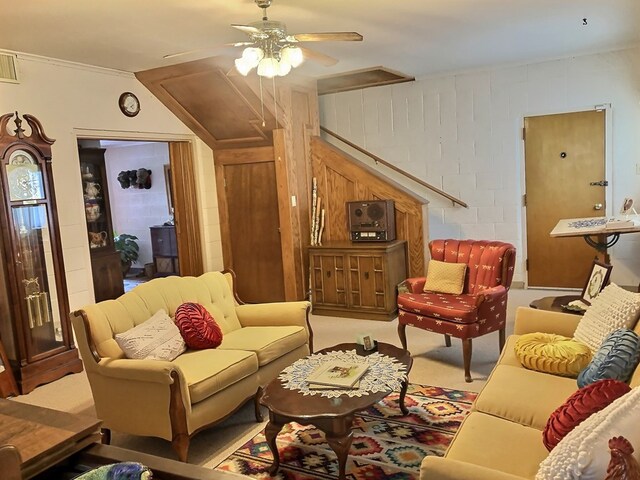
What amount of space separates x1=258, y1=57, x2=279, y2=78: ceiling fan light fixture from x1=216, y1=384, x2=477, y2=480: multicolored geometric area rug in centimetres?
215

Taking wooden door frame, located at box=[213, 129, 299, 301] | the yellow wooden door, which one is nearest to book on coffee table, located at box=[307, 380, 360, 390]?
wooden door frame, located at box=[213, 129, 299, 301]

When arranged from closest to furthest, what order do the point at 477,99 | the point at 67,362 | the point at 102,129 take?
1. the point at 67,362
2. the point at 102,129
3. the point at 477,99

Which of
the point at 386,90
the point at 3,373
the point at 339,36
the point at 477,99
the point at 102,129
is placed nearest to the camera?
the point at 339,36

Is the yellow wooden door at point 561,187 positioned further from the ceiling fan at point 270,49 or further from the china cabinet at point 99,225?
the china cabinet at point 99,225

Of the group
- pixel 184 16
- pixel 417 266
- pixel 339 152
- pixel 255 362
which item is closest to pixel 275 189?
pixel 339 152

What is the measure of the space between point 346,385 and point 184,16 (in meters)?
2.53

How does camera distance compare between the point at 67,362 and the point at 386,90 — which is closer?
the point at 67,362

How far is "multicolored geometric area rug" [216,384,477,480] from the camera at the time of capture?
8.56ft

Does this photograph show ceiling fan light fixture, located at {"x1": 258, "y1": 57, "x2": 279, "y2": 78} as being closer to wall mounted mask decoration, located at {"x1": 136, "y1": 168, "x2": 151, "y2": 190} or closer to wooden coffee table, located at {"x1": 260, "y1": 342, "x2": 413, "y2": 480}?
wooden coffee table, located at {"x1": 260, "y1": 342, "x2": 413, "y2": 480}

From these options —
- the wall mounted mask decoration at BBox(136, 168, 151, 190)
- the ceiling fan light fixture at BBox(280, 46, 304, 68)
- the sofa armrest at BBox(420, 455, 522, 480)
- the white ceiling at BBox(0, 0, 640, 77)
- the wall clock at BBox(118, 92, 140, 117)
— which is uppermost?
the white ceiling at BBox(0, 0, 640, 77)

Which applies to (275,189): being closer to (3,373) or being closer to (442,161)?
(442,161)

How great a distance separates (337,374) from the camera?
2.77 meters

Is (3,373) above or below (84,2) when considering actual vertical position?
below

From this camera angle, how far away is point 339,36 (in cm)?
301
